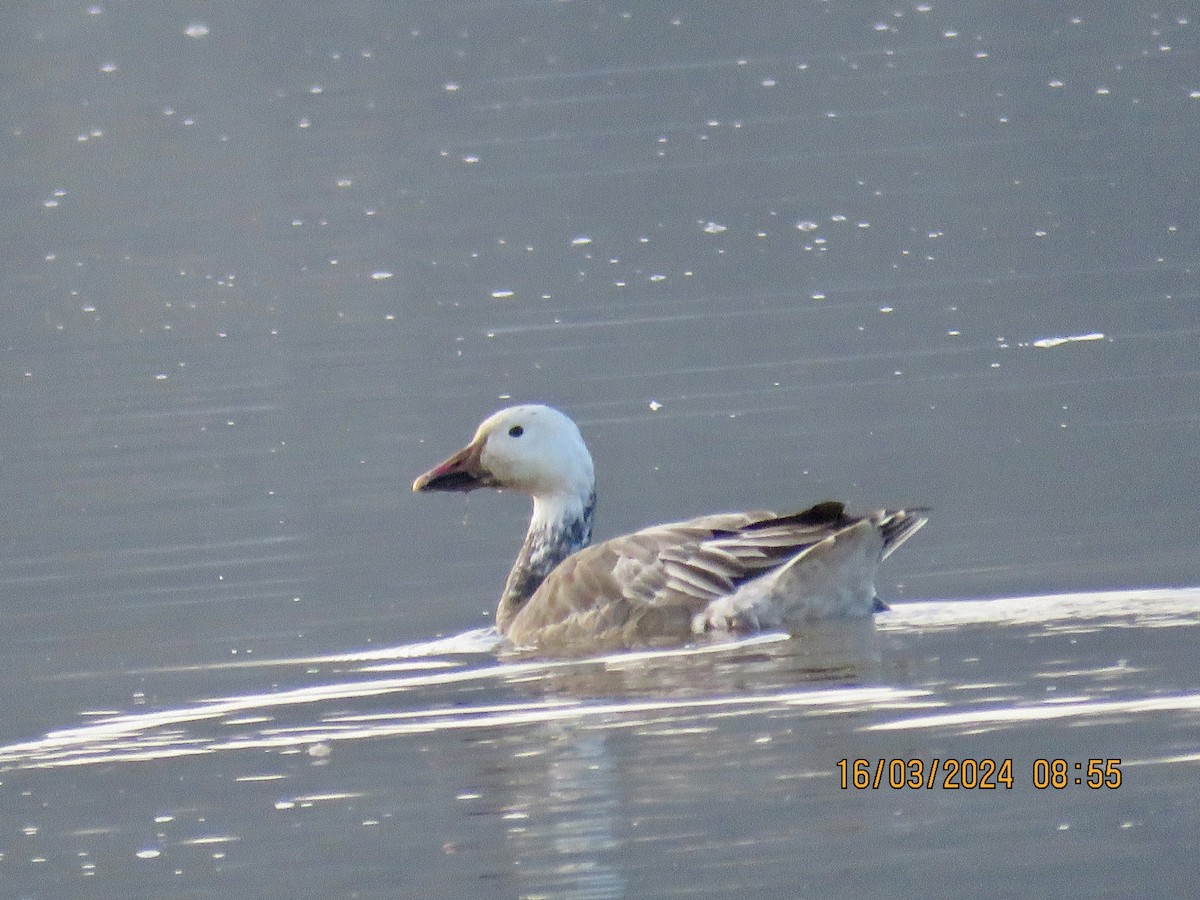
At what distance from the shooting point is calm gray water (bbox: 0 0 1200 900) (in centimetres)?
656

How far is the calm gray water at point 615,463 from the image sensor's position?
21.5ft

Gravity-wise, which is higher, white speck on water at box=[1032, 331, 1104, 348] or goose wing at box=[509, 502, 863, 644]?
white speck on water at box=[1032, 331, 1104, 348]

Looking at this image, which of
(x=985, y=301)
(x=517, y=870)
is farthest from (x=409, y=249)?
(x=517, y=870)

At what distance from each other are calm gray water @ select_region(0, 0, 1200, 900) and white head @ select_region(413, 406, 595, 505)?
572 millimetres

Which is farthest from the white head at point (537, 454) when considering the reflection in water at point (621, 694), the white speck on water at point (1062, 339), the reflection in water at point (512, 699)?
the white speck on water at point (1062, 339)

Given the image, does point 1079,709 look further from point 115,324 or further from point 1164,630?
point 115,324

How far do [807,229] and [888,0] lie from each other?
17.5m

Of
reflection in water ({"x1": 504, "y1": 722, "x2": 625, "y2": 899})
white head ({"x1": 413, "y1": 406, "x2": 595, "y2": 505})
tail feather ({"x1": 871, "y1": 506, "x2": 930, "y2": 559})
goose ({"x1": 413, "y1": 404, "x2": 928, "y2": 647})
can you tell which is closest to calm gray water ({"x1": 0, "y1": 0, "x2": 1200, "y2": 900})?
reflection in water ({"x1": 504, "y1": 722, "x2": 625, "y2": 899})

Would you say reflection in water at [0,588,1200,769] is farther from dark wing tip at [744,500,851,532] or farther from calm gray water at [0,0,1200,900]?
dark wing tip at [744,500,851,532]

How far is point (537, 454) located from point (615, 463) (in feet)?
7.44

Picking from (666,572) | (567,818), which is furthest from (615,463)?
(567,818)

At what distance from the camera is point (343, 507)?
1223 cm

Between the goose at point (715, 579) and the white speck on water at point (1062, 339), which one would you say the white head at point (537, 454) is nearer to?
the goose at point (715, 579)

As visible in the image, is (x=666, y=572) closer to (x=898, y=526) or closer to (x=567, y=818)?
(x=898, y=526)
